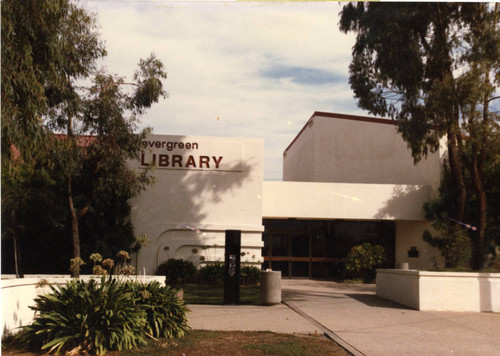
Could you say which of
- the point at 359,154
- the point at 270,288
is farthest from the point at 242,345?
the point at 359,154

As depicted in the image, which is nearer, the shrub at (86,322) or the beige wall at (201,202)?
the shrub at (86,322)

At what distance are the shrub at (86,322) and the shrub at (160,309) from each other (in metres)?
0.41

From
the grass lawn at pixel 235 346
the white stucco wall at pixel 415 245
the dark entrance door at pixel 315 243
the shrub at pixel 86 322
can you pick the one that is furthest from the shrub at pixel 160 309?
the white stucco wall at pixel 415 245

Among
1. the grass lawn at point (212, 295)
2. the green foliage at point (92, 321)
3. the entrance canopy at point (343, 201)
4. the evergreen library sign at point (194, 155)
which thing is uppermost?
the evergreen library sign at point (194, 155)

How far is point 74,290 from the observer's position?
776 cm

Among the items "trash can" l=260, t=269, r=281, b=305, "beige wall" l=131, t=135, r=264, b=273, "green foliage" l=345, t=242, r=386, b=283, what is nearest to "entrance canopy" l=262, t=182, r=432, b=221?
"beige wall" l=131, t=135, r=264, b=273

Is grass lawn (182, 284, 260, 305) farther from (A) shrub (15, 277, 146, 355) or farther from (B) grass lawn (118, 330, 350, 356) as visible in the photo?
(A) shrub (15, 277, 146, 355)

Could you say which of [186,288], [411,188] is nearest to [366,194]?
[411,188]

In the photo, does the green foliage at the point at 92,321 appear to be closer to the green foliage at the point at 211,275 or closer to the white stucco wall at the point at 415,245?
the green foliage at the point at 211,275

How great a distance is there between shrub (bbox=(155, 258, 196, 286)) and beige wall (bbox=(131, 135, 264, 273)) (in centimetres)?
44

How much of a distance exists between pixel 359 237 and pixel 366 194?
2.22 metres

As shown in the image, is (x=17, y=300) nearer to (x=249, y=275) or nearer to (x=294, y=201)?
(x=249, y=275)

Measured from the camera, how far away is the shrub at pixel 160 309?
831 centimetres

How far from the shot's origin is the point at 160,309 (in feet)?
28.3
